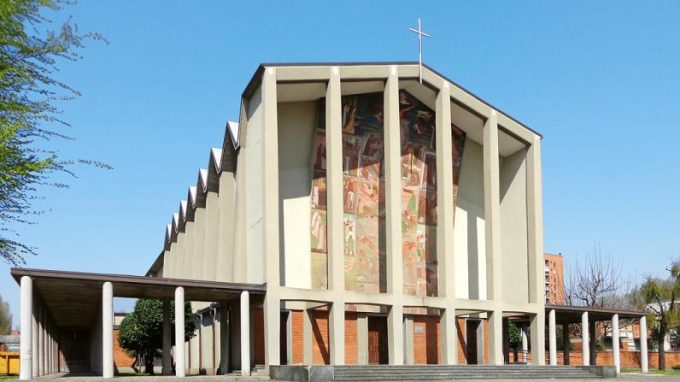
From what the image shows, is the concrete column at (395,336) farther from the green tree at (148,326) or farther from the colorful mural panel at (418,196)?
the green tree at (148,326)

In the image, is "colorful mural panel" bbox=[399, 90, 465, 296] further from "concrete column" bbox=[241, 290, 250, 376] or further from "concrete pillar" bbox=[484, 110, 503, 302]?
"concrete column" bbox=[241, 290, 250, 376]

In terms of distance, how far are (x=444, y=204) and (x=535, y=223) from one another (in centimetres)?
483

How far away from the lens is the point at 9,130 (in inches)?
477

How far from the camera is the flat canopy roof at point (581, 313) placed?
30895mm

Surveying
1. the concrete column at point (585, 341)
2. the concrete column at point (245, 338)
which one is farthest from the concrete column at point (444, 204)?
the concrete column at point (245, 338)

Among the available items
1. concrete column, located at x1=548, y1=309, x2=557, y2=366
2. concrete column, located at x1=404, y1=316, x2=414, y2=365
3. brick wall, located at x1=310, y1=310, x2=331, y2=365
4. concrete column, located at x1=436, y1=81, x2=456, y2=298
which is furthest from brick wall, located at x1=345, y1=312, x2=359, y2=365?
concrete column, located at x1=548, y1=309, x2=557, y2=366

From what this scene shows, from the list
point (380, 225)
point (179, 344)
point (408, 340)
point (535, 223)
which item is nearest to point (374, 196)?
point (380, 225)

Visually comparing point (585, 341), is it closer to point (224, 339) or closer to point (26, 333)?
point (224, 339)

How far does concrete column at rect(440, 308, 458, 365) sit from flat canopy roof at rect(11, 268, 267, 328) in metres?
7.25

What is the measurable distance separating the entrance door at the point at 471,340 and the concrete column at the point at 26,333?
17.7 meters

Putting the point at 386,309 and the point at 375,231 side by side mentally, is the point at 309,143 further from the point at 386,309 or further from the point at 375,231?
the point at 386,309

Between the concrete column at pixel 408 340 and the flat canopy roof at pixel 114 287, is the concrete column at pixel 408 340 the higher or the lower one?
the lower one

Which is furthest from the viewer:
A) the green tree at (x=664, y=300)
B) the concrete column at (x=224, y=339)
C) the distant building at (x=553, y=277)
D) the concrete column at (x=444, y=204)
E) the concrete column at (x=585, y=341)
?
the distant building at (x=553, y=277)

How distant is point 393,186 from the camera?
26688 mm
